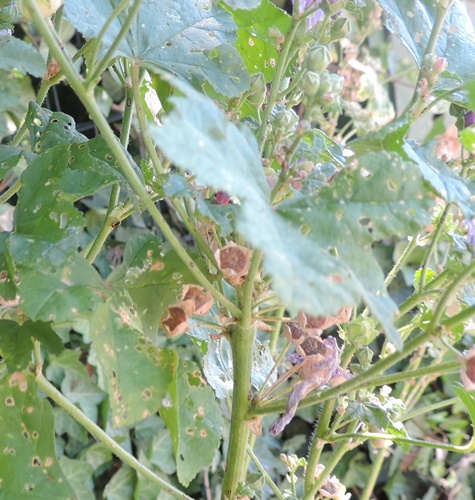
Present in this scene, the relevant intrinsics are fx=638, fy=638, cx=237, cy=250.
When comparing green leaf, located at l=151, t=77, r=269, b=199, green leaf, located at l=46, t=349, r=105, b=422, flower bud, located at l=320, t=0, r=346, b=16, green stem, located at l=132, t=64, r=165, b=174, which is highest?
flower bud, located at l=320, t=0, r=346, b=16

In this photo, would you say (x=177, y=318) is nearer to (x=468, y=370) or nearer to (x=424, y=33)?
(x=468, y=370)

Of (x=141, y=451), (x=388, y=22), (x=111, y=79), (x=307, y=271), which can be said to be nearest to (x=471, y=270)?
(x=307, y=271)

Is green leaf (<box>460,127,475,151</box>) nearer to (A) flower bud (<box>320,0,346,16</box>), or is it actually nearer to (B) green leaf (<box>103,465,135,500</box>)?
(A) flower bud (<box>320,0,346,16</box>)

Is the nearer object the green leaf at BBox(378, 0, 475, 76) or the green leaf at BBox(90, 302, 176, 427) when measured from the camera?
the green leaf at BBox(90, 302, 176, 427)

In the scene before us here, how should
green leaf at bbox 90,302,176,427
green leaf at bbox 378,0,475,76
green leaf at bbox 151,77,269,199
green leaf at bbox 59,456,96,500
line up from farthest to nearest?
green leaf at bbox 59,456,96,500, green leaf at bbox 378,0,475,76, green leaf at bbox 90,302,176,427, green leaf at bbox 151,77,269,199

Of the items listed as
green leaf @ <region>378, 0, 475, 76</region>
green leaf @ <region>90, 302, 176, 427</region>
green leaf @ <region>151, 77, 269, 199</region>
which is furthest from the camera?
green leaf @ <region>378, 0, 475, 76</region>

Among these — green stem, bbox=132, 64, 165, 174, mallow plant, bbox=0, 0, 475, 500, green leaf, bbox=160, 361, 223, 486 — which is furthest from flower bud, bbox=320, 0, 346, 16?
green leaf, bbox=160, 361, 223, 486

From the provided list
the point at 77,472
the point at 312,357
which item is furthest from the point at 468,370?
the point at 77,472

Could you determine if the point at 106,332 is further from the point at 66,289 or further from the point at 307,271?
the point at 307,271

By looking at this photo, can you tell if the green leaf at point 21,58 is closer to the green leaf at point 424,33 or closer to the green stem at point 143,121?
the green stem at point 143,121
